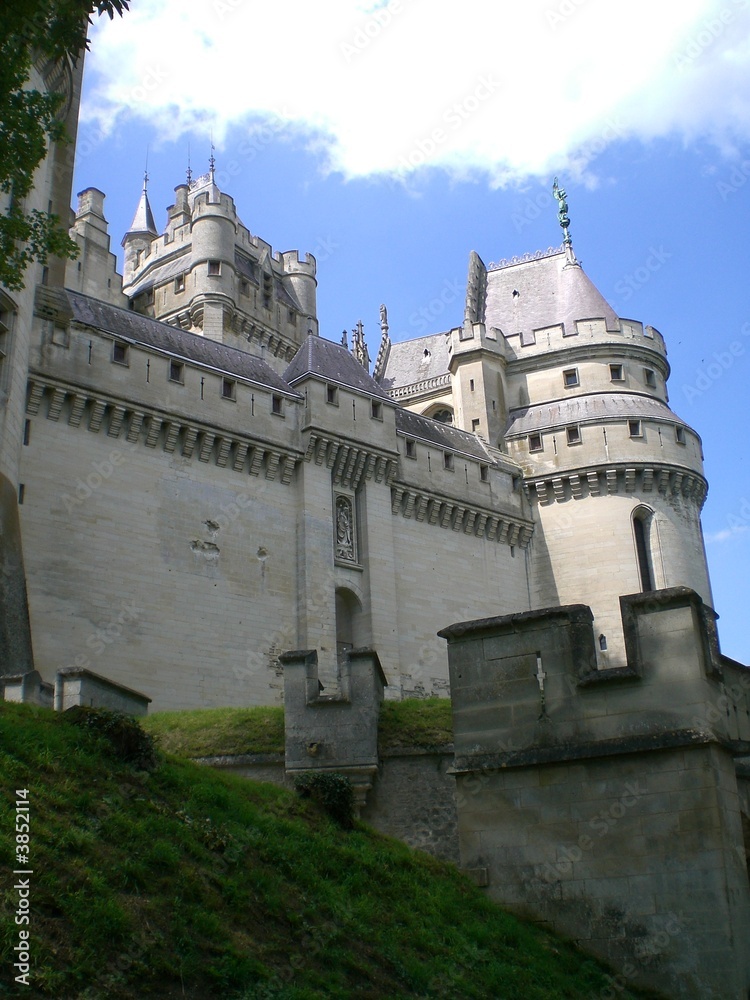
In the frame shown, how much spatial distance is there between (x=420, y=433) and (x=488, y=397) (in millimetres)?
5000

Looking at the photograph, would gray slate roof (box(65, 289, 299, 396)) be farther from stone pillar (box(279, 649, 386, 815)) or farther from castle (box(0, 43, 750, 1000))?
stone pillar (box(279, 649, 386, 815))

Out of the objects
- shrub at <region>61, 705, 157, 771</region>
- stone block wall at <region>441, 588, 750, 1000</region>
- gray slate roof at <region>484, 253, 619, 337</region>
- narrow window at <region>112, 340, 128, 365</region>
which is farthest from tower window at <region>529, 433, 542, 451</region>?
shrub at <region>61, 705, 157, 771</region>

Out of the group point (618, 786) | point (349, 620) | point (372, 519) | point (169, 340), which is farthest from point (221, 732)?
point (169, 340)

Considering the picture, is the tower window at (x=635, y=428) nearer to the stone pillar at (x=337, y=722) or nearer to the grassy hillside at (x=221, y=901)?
the stone pillar at (x=337, y=722)

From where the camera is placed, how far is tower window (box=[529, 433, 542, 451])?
127 ft

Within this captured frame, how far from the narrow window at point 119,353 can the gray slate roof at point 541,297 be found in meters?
19.5

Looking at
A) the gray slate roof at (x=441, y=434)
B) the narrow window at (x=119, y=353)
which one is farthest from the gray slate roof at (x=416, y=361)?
the narrow window at (x=119, y=353)

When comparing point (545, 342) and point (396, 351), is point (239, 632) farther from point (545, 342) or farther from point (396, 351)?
point (396, 351)

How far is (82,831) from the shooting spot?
8.70 m

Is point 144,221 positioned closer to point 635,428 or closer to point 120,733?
point 635,428

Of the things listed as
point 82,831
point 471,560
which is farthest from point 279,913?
point 471,560

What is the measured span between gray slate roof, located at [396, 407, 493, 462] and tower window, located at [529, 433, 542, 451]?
171 cm

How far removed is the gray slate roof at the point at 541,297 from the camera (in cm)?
4288
